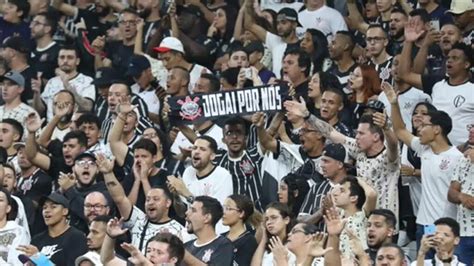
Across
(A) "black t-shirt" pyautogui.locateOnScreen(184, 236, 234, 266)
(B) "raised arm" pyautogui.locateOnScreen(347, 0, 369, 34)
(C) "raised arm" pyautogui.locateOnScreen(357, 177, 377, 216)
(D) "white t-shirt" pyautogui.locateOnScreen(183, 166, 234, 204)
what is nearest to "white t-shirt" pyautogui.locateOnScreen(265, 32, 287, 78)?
(B) "raised arm" pyautogui.locateOnScreen(347, 0, 369, 34)

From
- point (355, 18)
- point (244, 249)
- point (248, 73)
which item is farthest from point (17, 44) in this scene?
point (244, 249)

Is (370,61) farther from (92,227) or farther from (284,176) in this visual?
(92,227)

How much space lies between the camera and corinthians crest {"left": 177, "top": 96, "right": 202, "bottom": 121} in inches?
715

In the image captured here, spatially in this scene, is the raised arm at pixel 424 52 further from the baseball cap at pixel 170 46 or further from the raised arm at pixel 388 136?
the baseball cap at pixel 170 46

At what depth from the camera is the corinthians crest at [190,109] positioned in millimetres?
18172

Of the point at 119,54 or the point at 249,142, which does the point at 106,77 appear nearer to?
the point at 119,54

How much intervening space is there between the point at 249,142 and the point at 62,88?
321 cm

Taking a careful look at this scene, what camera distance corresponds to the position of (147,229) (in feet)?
56.0

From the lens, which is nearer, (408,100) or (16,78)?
(408,100)

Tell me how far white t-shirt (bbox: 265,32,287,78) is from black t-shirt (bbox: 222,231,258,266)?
4.21 m

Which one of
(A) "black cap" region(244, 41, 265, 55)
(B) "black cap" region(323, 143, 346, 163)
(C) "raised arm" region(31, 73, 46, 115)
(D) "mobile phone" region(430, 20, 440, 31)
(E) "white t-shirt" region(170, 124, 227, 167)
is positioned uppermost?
(D) "mobile phone" region(430, 20, 440, 31)

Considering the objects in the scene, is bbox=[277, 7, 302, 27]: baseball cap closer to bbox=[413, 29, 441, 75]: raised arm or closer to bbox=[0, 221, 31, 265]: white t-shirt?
bbox=[413, 29, 441, 75]: raised arm

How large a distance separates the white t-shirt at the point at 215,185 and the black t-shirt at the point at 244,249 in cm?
96

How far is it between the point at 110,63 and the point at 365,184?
19.9 feet
